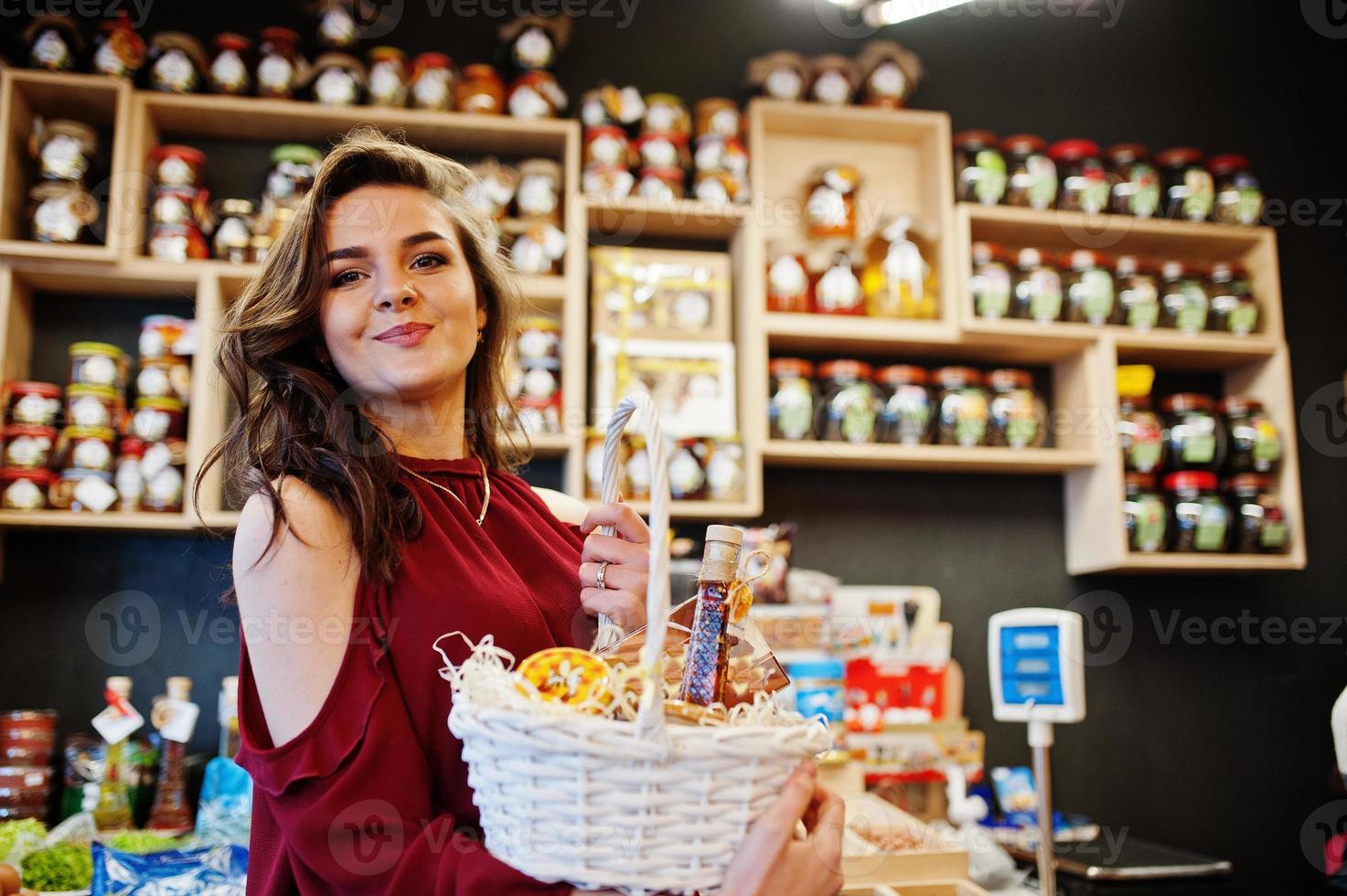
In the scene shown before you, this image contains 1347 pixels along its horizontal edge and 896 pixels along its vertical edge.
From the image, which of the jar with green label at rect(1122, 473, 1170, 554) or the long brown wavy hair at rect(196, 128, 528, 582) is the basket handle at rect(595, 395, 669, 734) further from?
the jar with green label at rect(1122, 473, 1170, 554)

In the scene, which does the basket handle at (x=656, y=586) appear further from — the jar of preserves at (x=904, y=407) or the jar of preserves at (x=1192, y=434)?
the jar of preserves at (x=1192, y=434)

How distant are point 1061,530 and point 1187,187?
1003 millimetres

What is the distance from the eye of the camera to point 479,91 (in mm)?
2742

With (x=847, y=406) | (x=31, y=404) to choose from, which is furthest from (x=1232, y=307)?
(x=31, y=404)

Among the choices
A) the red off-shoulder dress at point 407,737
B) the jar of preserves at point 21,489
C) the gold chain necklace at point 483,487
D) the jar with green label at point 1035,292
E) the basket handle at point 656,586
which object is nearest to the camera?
the basket handle at point 656,586

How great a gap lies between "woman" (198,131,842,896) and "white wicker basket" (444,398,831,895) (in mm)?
33

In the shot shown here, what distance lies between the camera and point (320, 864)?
0.95 meters

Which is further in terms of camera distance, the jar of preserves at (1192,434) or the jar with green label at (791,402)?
the jar of preserves at (1192,434)

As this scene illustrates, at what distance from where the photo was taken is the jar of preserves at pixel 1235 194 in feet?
10.0

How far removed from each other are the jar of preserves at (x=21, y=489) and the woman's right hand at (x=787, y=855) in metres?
2.12

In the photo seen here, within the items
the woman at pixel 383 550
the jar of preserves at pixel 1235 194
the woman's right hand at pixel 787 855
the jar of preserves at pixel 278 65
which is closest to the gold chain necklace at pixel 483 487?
the woman at pixel 383 550

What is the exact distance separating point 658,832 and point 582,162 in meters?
2.25

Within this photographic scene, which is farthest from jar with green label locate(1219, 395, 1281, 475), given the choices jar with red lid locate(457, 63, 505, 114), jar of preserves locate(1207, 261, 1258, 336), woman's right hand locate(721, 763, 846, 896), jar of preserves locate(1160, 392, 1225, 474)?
woman's right hand locate(721, 763, 846, 896)

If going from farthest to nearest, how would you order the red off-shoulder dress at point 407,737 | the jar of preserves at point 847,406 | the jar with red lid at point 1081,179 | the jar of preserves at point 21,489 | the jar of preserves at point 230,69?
the jar with red lid at point 1081,179
the jar of preserves at point 847,406
the jar of preserves at point 230,69
the jar of preserves at point 21,489
the red off-shoulder dress at point 407,737
